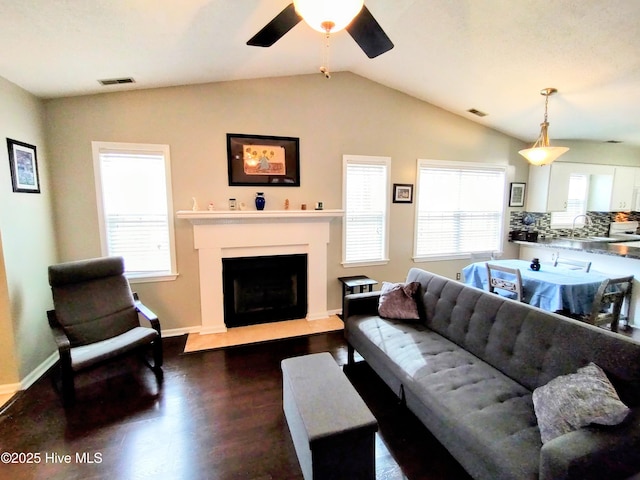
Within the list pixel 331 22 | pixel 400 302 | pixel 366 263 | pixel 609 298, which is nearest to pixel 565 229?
pixel 609 298

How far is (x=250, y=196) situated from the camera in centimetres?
374

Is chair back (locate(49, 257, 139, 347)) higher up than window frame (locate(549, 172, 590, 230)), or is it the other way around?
window frame (locate(549, 172, 590, 230))

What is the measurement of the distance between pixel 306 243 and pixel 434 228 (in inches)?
84.0

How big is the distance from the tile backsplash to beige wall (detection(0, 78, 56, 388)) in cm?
644

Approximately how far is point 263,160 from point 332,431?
306 cm

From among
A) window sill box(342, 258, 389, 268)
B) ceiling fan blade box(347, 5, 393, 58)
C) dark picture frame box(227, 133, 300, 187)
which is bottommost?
window sill box(342, 258, 389, 268)

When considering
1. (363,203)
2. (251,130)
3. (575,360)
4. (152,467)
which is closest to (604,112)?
(363,203)

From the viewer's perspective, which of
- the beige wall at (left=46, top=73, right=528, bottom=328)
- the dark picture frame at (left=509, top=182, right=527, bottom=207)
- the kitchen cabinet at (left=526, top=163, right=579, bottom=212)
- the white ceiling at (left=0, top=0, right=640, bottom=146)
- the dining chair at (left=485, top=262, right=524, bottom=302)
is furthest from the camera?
the dark picture frame at (left=509, top=182, right=527, bottom=207)

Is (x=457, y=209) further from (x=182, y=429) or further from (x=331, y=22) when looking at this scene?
(x=182, y=429)

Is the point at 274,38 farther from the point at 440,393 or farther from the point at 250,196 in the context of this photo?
the point at 440,393

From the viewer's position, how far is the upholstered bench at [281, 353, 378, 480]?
1.52m

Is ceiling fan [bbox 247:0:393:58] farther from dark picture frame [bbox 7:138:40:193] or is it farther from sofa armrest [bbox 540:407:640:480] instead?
dark picture frame [bbox 7:138:40:193]

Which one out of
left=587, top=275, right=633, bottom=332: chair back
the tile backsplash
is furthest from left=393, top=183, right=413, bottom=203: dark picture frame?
left=587, top=275, right=633, bottom=332: chair back

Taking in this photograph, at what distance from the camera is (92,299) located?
297 cm
